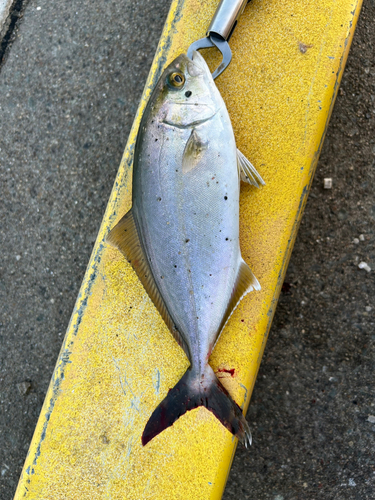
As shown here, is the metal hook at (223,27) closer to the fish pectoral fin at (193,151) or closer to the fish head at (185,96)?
the fish head at (185,96)

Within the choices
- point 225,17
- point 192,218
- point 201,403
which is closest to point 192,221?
point 192,218

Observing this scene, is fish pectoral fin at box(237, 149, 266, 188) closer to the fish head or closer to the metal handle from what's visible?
the fish head

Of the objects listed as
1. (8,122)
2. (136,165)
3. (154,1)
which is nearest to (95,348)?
(136,165)

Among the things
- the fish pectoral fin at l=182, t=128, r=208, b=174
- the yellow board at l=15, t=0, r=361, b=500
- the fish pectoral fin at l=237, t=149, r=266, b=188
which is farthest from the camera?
the yellow board at l=15, t=0, r=361, b=500

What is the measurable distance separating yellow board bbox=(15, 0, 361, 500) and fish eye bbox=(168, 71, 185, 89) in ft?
1.07

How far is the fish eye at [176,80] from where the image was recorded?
54.9 inches

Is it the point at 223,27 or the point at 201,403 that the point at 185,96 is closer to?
the point at 223,27

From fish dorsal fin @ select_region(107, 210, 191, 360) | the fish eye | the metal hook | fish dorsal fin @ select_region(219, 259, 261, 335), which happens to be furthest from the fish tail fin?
the metal hook

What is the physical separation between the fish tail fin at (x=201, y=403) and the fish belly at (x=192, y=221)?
0.34ft

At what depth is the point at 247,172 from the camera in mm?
1508

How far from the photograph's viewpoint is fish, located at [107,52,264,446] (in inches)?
54.2

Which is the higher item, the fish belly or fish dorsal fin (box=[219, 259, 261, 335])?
the fish belly

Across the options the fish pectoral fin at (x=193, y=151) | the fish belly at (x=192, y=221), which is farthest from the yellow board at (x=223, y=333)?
the fish pectoral fin at (x=193, y=151)

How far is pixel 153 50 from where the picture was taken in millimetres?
2242
